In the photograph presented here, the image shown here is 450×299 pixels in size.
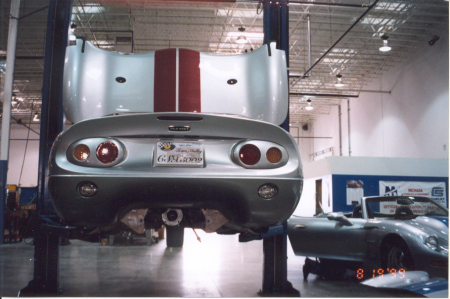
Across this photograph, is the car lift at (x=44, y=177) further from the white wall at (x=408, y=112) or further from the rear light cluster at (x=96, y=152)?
the white wall at (x=408, y=112)

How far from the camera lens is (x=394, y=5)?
1152 cm

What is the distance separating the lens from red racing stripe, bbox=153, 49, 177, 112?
2.74m

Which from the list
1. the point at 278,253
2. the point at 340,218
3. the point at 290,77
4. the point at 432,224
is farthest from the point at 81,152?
the point at 290,77

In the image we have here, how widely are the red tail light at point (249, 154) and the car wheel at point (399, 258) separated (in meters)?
2.90

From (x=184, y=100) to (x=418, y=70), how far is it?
44.7 ft

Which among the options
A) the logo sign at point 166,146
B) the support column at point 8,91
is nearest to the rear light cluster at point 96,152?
the logo sign at point 166,146

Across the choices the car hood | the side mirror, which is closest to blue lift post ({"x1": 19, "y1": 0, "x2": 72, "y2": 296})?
the side mirror

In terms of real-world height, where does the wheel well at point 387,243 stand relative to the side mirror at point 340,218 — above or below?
below

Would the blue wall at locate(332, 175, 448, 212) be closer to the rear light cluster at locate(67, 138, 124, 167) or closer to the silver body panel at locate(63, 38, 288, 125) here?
the silver body panel at locate(63, 38, 288, 125)

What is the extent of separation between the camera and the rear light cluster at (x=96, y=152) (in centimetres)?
200

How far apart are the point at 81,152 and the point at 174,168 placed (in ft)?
1.61

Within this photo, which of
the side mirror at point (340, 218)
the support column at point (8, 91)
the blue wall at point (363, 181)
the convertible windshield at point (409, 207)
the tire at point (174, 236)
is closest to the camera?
the tire at point (174, 236)

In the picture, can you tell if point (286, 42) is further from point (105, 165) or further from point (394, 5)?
point (394, 5)

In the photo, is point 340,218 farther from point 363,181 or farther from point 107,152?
point 363,181
